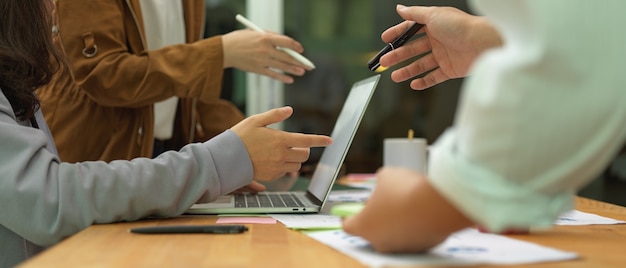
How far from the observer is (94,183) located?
82 cm

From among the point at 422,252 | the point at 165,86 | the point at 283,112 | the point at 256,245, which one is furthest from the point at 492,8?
the point at 165,86

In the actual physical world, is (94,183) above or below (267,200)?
above

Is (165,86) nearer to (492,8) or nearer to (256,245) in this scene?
(256,245)

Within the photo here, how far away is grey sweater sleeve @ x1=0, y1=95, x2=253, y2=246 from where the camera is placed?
768 mm

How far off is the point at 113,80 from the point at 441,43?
25.7 inches

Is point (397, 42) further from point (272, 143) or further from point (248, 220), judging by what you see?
point (248, 220)

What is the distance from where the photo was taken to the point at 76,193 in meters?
0.80

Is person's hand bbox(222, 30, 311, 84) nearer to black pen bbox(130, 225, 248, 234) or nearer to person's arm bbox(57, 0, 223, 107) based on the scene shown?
person's arm bbox(57, 0, 223, 107)

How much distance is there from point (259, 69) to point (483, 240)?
80 cm

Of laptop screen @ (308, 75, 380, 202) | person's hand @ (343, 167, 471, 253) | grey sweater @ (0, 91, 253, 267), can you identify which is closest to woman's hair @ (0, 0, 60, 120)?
grey sweater @ (0, 91, 253, 267)

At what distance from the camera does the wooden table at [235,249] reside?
1.93ft

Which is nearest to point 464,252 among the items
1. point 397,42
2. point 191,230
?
point 191,230

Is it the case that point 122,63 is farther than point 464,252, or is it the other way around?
point 122,63

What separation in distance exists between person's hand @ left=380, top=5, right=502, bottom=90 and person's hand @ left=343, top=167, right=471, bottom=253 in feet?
1.20
